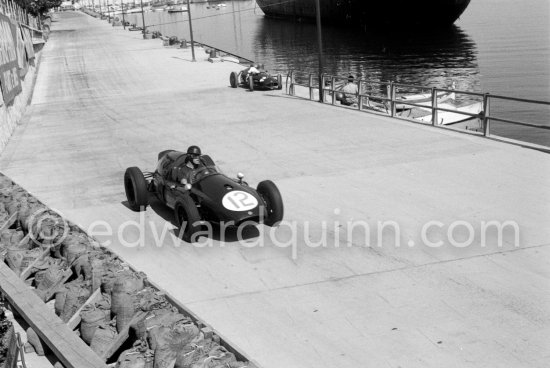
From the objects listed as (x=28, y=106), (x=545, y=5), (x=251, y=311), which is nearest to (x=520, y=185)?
(x=251, y=311)

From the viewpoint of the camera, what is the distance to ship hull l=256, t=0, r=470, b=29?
94.1m

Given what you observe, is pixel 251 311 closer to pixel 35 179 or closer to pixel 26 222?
pixel 26 222

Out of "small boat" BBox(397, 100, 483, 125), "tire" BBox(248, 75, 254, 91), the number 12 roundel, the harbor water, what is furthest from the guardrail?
the number 12 roundel

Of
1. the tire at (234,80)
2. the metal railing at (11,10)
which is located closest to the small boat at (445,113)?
the tire at (234,80)

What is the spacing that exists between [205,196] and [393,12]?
298 ft

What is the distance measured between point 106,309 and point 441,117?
23967 mm

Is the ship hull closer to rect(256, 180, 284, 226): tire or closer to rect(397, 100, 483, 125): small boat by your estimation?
rect(397, 100, 483, 125): small boat

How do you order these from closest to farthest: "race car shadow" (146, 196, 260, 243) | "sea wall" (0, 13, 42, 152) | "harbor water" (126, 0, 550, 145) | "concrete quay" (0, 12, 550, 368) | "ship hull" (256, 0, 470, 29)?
1. "concrete quay" (0, 12, 550, 368)
2. "race car shadow" (146, 196, 260, 243)
3. "sea wall" (0, 13, 42, 152)
4. "harbor water" (126, 0, 550, 145)
5. "ship hull" (256, 0, 470, 29)

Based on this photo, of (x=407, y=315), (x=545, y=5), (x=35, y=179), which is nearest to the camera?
(x=407, y=315)

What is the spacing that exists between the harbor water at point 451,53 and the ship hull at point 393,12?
5.55 ft

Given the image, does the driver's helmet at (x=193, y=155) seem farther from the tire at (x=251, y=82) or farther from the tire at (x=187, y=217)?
the tire at (x=251, y=82)

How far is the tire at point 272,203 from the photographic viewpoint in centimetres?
1167

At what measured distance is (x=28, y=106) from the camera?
98.1ft

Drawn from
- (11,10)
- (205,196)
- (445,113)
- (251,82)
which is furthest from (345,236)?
(11,10)
